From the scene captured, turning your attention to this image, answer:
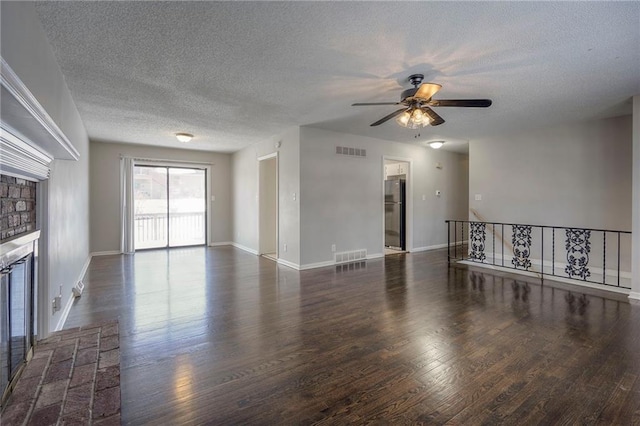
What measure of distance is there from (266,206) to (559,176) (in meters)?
5.72

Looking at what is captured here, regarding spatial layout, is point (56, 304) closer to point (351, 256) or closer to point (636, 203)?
point (351, 256)

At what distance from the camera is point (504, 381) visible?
6.71 ft

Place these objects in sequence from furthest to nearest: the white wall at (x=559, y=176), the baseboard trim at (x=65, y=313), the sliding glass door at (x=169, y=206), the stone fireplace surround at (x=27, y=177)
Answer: the sliding glass door at (x=169, y=206)
the white wall at (x=559, y=176)
the baseboard trim at (x=65, y=313)
the stone fireplace surround at (x=27, y=177)

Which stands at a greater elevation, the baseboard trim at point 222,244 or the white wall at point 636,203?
the white wall at point 636,203

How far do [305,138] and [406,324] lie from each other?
3.61 m

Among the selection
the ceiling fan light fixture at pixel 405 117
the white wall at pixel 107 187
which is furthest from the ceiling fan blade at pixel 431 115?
the white wall at pixel 107 187

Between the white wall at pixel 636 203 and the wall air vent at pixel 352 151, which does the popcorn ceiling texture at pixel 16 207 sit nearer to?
the wall air vent at pixel 352 151

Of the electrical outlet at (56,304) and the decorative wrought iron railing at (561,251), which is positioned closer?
the electrical outlet at (56,304)

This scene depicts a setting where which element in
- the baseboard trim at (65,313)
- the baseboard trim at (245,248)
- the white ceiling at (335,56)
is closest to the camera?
the white ceiling at (335,56)

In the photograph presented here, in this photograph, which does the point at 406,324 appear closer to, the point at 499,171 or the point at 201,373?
the point at 201,373

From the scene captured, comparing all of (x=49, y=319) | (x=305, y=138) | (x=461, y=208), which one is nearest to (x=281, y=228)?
(x=305, y=138)

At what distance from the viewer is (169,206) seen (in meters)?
7.77

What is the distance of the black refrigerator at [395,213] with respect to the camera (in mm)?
7375

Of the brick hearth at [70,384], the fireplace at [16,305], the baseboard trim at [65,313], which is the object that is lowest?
the baseboard trim at [65,313]
